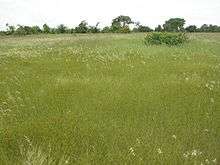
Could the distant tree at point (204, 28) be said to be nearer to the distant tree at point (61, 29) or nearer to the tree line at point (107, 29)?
the tree line at point (107, 29)

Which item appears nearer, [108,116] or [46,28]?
[108,116]

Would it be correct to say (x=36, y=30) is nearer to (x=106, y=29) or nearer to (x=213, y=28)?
(x=106, y=29)

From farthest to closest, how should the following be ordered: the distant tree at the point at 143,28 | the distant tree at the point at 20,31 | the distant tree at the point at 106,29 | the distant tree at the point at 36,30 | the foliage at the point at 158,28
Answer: the foliage at the point at 158,28
the distant tree at the point at 143,28
the distant tree at the point at 106,29
the distant tree at the point at 36,30
the distant tree at the point at 20,31

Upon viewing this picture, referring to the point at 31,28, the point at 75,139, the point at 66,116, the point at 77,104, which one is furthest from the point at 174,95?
the point at 31,28

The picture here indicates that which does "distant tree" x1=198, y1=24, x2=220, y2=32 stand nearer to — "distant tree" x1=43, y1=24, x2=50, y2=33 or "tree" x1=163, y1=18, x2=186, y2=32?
"tree" x1=163, y1=18, x2=186, y2=32

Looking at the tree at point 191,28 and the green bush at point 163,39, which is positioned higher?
the green bush at point 163,39

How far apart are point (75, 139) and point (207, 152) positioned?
208 centimetres

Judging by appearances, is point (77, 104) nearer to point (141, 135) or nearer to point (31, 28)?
point (141, 135)

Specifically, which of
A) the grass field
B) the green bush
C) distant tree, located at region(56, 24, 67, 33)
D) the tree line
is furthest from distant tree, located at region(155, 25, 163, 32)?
the grass field

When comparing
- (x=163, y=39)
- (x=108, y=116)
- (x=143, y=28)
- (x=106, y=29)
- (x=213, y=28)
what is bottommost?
(x=213, y=28)

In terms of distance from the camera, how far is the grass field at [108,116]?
7.21m

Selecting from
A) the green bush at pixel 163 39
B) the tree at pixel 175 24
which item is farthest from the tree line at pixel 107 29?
the green bush at pixel 163 39

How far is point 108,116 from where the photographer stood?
9344 mm

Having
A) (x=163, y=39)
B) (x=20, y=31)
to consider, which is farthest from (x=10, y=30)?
(x=163, y=39)
